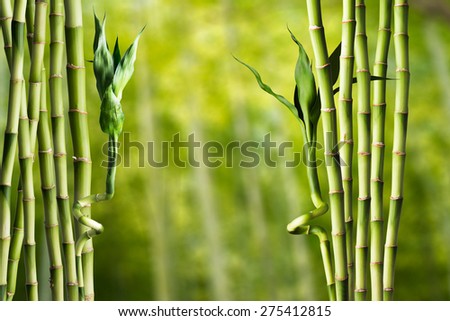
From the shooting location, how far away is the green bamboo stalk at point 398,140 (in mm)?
803

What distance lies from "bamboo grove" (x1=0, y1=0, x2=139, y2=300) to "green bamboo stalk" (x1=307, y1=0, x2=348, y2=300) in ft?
→ 0.81

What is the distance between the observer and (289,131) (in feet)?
13.2

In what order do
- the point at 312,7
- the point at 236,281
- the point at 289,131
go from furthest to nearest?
the point at 236,281
the point at 289,131
the point at 312,7

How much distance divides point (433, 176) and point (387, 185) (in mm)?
348

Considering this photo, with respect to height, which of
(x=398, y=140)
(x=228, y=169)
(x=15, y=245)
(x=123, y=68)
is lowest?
(x=228, y=169)

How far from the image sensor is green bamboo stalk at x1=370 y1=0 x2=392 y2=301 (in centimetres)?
80

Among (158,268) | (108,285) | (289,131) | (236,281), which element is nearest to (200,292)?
(236,281)

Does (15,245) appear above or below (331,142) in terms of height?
below

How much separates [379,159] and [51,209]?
0.46 metres

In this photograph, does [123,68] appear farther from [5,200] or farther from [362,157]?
[362,157]

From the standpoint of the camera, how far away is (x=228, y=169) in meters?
4.68

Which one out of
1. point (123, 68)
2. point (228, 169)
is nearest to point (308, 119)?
point (123, 68)

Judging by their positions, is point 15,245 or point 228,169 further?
point 228,169
